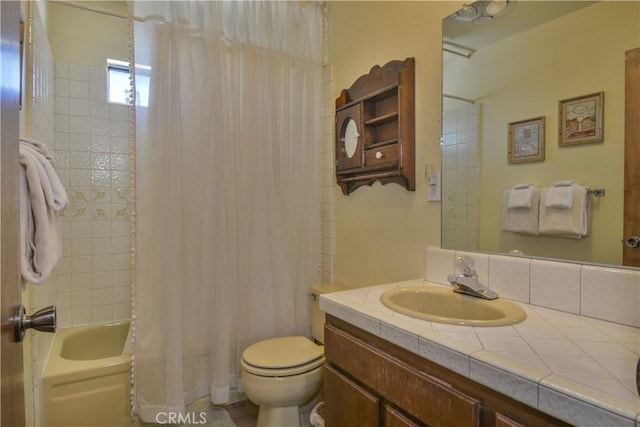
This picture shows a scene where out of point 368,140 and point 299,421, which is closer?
point 299,421

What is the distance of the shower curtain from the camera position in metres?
1.77

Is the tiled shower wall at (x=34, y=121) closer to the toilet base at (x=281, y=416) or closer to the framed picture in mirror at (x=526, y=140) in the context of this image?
the toilet base at (x=281, y=416)

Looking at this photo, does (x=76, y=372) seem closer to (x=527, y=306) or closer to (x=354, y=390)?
(x=354, y=390)

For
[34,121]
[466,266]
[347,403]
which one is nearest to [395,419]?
[347,403]

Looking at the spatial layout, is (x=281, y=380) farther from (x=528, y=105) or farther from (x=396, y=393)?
(x=528, y=105)

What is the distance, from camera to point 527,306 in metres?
1.17

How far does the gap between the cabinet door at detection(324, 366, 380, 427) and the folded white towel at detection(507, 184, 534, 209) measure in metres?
0.86

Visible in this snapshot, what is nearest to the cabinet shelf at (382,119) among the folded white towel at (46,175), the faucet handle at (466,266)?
the faucet handle at (466,266)

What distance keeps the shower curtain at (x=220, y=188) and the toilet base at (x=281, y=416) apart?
1.15ft

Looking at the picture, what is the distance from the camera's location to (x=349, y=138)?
210 centimetres

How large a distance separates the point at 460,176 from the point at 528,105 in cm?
36

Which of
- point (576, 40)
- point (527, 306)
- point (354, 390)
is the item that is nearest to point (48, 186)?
point (354, 390)

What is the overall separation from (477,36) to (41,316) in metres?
1.71
